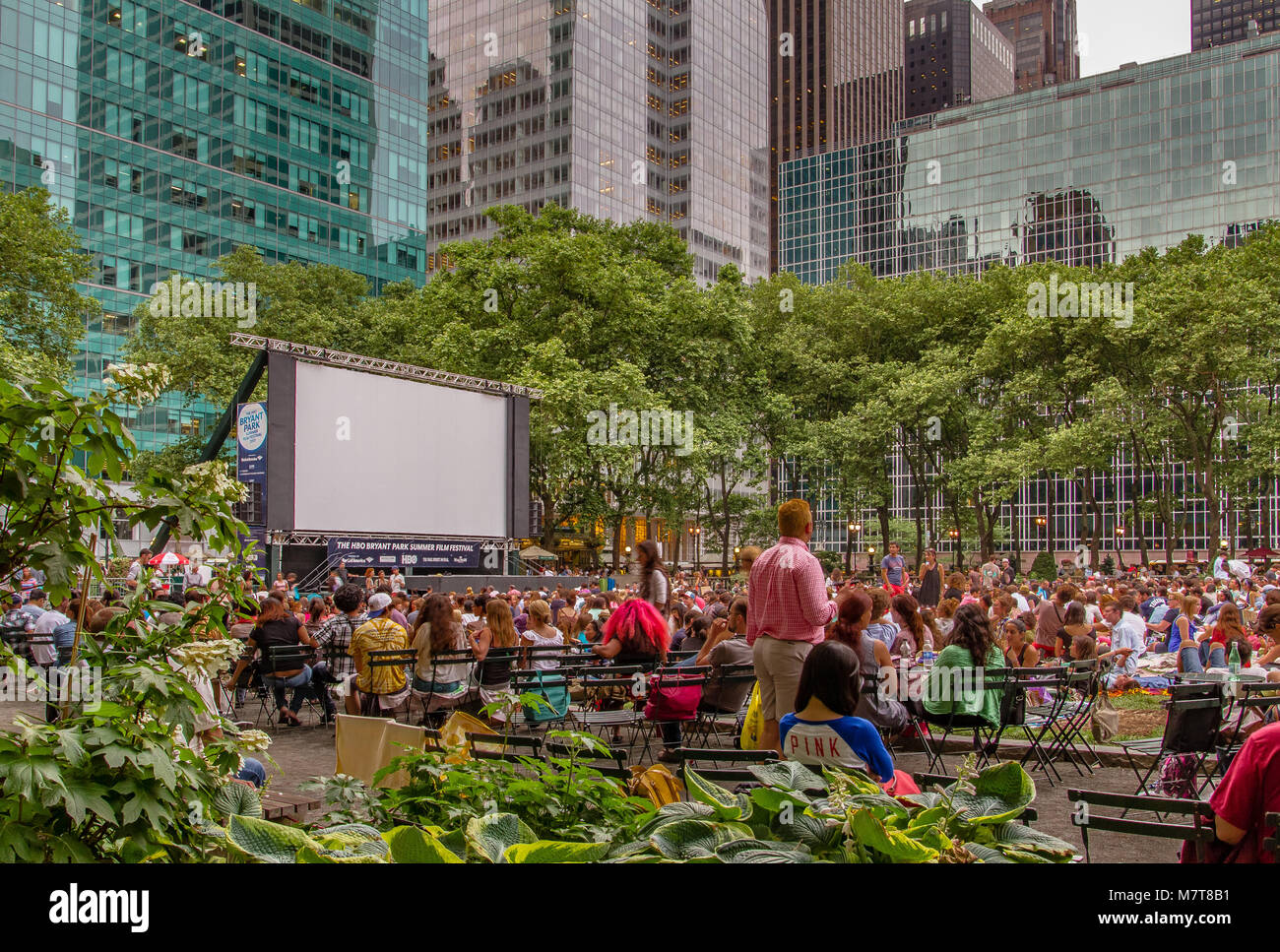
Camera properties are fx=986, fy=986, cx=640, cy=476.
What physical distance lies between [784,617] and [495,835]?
4208mm

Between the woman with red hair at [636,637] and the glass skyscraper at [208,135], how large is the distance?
2295 inches

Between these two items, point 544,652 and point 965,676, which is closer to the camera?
point 965,676

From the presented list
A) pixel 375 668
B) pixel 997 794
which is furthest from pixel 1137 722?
pixel 997 794

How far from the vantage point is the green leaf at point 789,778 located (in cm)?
239

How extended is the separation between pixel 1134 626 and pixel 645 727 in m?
6.10

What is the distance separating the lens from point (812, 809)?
6.89ft

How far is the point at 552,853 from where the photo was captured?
5.63ft

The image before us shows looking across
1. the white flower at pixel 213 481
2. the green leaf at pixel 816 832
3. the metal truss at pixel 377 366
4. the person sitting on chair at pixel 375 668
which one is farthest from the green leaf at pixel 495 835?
the metal truss at pixel 377 366

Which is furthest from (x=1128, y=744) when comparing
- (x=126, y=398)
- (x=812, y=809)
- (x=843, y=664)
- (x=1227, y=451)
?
(x=1227, y=451)

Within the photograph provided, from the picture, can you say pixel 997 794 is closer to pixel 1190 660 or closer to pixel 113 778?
pixel 113 778

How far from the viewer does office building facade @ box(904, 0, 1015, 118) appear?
623 ft

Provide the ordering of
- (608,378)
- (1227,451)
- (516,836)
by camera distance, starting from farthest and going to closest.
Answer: (1227,451)
(608,378)
(516,836)
